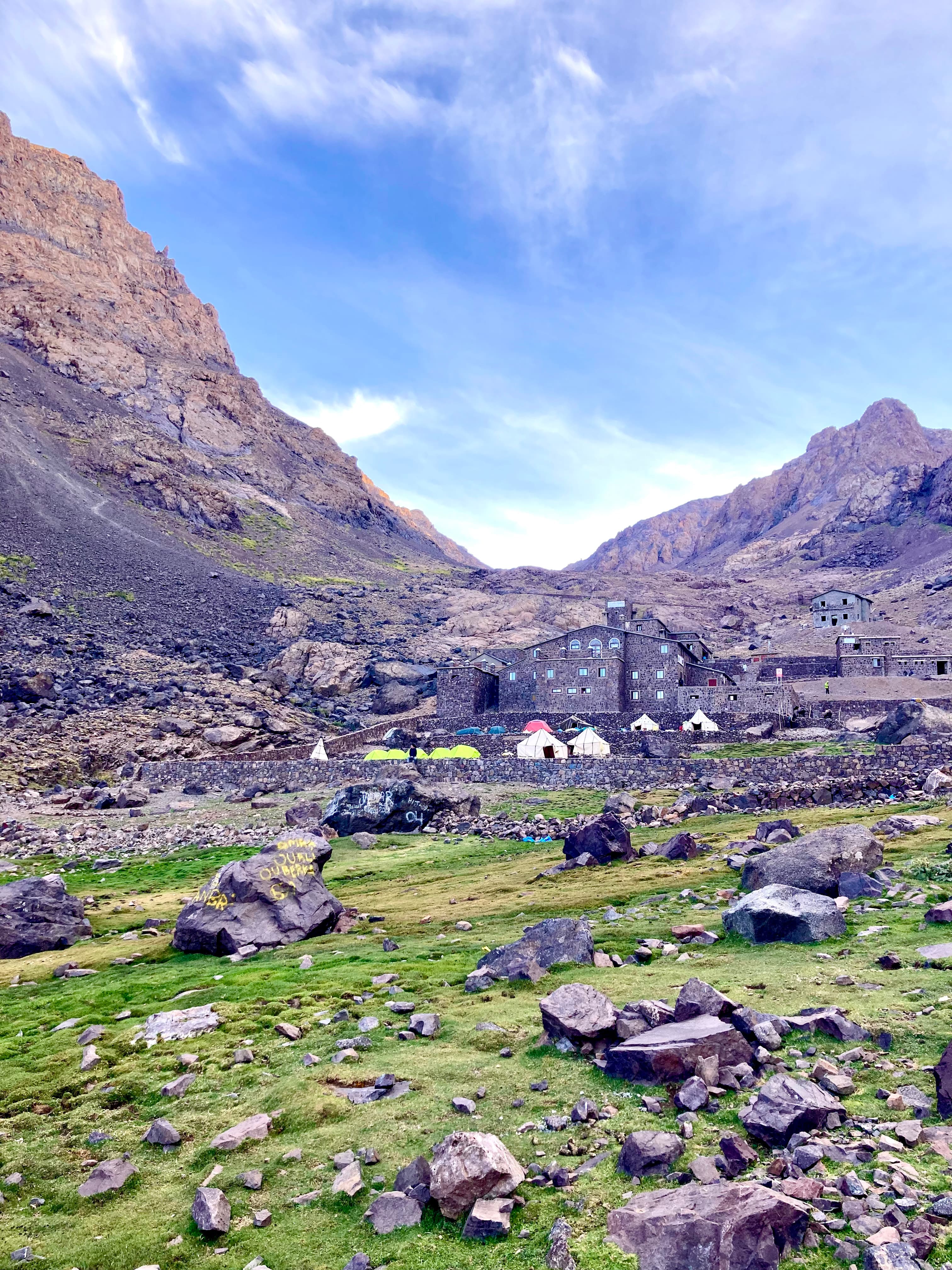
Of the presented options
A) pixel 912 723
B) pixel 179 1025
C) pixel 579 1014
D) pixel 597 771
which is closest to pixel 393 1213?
pixel 579 1014

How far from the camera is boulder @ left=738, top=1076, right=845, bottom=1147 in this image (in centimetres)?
746

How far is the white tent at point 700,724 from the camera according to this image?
5356 cm

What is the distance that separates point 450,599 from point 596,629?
203ft

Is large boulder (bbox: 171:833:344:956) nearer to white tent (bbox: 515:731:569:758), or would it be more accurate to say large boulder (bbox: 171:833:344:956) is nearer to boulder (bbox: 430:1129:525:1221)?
boulder (bbox: 430:1129:525:1221)

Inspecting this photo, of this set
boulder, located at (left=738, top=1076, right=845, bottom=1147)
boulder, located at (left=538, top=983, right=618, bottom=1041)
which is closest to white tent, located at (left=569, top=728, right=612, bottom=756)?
boulder, located at (left=538, top=983, right=618, bottom=1041)

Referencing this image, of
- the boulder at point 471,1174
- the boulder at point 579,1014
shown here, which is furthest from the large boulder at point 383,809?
the boulder at point 471,1174

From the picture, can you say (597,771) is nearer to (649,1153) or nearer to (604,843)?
(604,843)

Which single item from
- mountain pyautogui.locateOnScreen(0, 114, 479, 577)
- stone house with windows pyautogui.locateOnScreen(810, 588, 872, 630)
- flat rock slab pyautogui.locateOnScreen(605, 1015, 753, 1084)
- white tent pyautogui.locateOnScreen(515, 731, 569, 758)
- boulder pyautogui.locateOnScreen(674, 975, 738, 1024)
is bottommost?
flat rock slab pyautogui.locateOnScreen(605, 1015, 753, 1084)

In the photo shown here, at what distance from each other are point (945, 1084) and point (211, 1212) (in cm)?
781

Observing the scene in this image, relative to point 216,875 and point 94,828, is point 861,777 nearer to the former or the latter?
point 216,875

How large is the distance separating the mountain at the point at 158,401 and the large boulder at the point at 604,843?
104062 millimetres

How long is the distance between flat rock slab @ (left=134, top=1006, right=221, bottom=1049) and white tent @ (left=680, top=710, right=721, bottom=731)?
43815 mm

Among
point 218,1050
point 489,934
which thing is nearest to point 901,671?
point 489,934

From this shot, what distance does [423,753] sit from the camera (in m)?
51.3
